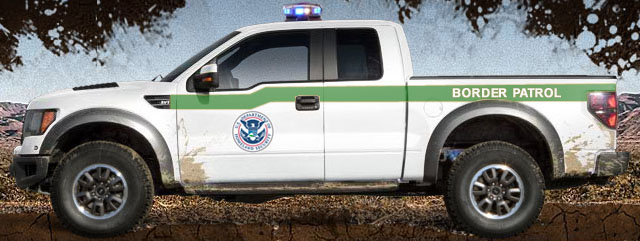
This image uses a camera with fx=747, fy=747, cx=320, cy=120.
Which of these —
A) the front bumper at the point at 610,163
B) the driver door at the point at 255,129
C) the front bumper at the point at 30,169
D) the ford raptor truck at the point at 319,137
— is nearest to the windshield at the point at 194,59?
the ford raptor truck at the point at 319,137

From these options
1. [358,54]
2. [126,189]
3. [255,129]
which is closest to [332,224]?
[255,129]

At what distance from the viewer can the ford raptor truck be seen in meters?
5.70

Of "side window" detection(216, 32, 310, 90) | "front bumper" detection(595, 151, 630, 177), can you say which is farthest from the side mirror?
"front bumper" detection(595, 151, 630, 177)

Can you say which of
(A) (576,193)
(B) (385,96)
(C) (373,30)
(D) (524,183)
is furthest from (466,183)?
(A) (576,193)

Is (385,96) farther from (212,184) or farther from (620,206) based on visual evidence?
(620,206)

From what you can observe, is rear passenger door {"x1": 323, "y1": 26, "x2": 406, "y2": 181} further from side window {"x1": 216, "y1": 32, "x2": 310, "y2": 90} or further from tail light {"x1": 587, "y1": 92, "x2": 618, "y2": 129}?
tail light {"x1": 587, "y1": 92, "x2": 618, "y2": 129}

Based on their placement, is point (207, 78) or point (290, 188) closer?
point (207, 78)

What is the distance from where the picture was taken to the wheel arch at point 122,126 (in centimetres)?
574

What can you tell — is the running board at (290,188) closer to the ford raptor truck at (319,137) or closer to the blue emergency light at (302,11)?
the ford raptor truck at (319,137)

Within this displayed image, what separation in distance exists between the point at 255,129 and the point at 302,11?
113cm

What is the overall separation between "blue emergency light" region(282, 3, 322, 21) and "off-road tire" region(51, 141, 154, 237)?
5.53ft

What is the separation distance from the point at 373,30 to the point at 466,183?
4.72 feet

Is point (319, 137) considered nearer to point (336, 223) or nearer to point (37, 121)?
point (336, 223)

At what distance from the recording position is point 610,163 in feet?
19.0
